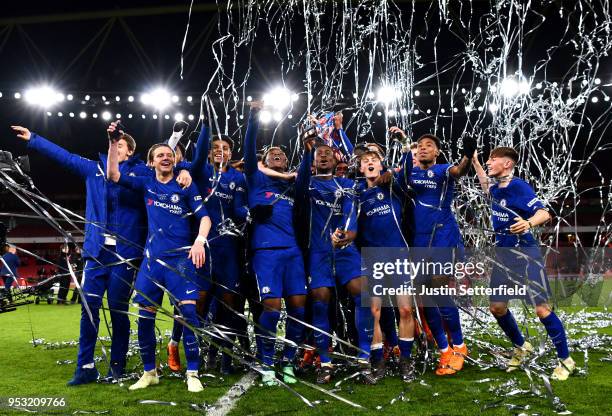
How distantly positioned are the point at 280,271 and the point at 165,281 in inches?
36.5

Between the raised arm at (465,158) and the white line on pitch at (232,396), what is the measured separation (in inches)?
99.2

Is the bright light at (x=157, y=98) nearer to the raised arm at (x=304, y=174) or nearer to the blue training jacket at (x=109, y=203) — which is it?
the blue training jacket at (x=109, y=203)

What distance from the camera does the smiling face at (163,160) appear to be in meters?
4.28

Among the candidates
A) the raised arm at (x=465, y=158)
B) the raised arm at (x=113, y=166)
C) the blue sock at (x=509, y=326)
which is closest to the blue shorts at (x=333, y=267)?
the raised arm at (x=465, y=158)

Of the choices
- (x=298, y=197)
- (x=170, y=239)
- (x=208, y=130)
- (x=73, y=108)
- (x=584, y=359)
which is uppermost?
(x=73, y=108)

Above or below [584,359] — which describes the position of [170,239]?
above

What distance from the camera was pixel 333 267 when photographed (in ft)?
14.6

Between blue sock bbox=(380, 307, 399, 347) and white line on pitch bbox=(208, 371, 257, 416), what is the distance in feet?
4.28

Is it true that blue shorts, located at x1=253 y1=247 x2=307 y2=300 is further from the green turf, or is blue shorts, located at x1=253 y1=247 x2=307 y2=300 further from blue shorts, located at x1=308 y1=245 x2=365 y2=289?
the green turf

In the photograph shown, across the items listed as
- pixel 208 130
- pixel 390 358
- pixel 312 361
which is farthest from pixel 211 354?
pixel 208 130

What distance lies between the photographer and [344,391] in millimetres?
3832

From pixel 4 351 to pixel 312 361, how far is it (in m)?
3.94

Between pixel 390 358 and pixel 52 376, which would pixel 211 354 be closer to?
pixel 52 376

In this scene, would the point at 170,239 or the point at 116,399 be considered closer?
the point at 116,399
